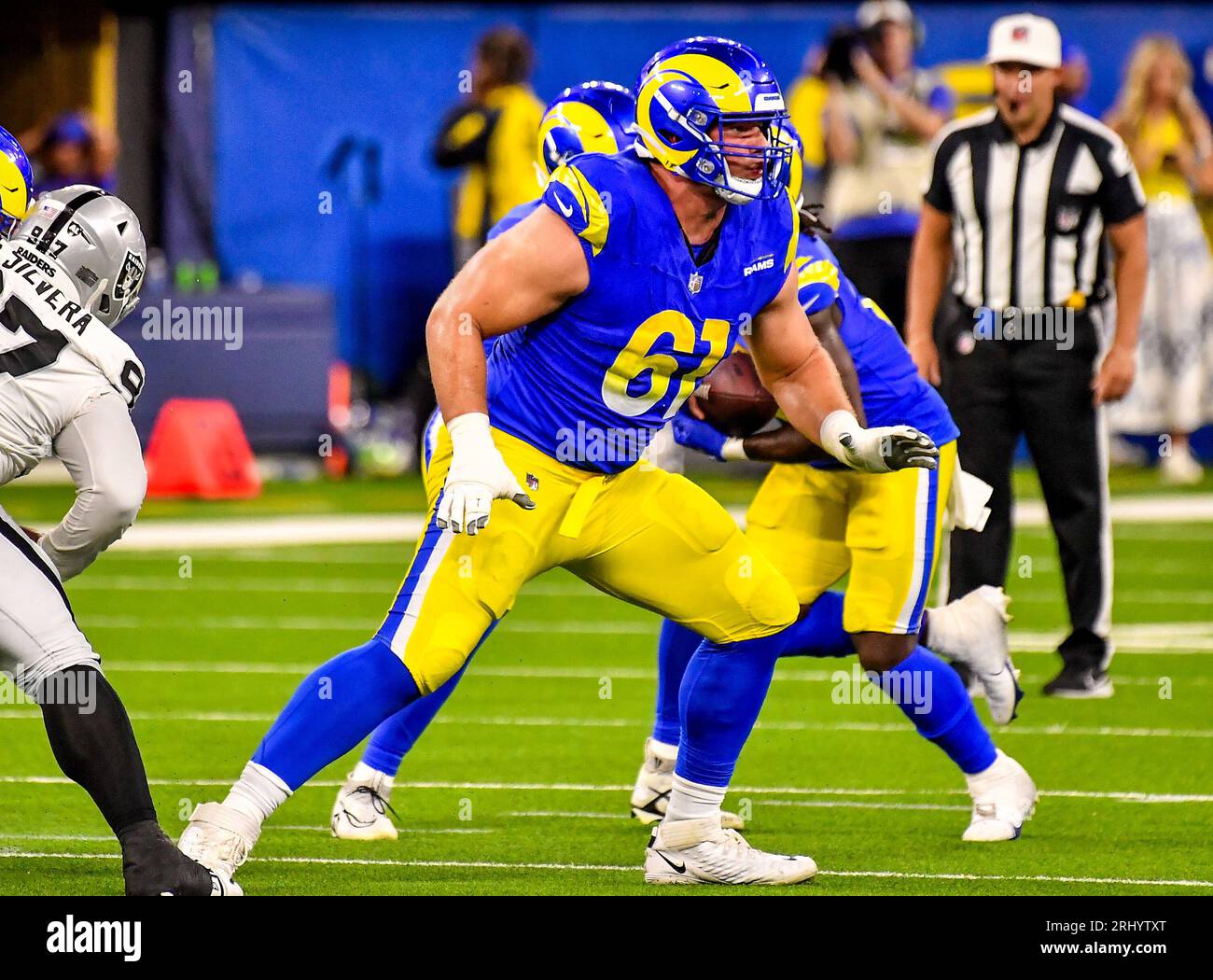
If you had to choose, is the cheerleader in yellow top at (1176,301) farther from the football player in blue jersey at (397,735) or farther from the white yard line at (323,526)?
the football player in blue jersey at (397,735)

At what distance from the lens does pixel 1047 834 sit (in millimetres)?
5957

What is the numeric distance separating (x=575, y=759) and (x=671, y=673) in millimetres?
834

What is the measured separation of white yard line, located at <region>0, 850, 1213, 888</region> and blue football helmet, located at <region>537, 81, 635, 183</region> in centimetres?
187

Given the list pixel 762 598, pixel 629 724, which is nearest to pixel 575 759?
pixel 629 724

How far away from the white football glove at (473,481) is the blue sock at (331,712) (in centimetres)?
Result: 38

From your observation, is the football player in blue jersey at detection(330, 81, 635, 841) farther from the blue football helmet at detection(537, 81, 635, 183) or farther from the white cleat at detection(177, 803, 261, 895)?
the white cleat at detection(177, 803, 261, 895)

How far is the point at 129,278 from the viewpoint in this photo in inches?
198

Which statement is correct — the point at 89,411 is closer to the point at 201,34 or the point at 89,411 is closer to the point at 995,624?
the point at 995,624

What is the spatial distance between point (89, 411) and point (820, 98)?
9.24 meters

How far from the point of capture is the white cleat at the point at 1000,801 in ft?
19.3

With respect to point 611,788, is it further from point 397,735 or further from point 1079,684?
point 1079,684

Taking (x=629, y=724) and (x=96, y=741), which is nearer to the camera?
(x=96, y=741)

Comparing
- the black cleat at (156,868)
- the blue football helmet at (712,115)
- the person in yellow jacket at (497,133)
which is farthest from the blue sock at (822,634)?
the person in yellow jacket at (497,133)

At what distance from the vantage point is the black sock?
4.67 meters
